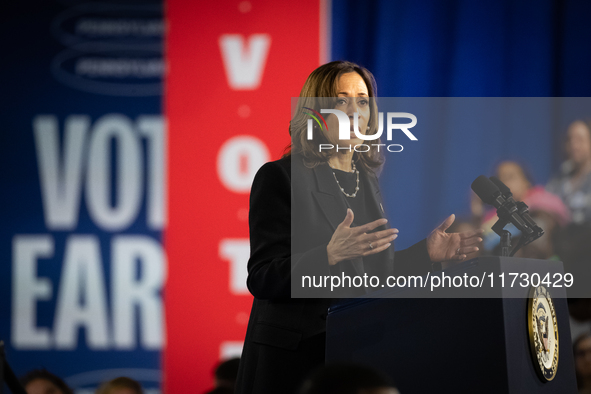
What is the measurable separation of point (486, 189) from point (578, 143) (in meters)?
2.50

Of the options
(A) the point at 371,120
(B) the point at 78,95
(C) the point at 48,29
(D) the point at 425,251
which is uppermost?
(C) the point at 48,29

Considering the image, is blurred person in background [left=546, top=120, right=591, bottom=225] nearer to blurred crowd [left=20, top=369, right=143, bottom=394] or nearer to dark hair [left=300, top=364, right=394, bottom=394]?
blurred crowd [left=20, top=369, right=143, bottom=394]

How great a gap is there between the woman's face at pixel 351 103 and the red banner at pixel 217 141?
2.45 meters

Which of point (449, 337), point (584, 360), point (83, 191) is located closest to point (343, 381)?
point (449, 337)

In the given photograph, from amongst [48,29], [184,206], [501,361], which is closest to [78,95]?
[48,29]

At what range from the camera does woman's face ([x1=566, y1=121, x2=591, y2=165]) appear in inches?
129

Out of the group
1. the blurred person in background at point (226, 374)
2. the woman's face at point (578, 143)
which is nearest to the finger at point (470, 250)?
the blurred person in background at point (226, 374)

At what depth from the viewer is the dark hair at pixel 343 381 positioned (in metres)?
0.87

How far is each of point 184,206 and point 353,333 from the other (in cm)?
281

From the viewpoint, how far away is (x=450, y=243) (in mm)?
1223

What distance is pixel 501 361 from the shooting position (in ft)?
3.03

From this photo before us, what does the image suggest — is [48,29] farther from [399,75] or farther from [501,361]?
[501,361]

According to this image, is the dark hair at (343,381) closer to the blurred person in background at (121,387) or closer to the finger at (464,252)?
the finger at (464,252)

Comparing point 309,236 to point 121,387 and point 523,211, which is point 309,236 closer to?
point 523,211
